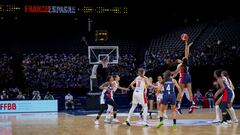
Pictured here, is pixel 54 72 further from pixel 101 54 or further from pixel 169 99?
pixel 169 99

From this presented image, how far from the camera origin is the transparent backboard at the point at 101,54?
96.4 feet

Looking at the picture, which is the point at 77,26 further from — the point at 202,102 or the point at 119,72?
the point at 202,102

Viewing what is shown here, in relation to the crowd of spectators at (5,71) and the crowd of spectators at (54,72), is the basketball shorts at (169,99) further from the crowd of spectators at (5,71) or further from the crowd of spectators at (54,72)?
the crowd of spectators at (5,71)

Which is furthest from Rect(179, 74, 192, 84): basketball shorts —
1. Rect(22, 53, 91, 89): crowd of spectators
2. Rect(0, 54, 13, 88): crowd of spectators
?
Rect(0, 54, 13, 88): crowd of spectators

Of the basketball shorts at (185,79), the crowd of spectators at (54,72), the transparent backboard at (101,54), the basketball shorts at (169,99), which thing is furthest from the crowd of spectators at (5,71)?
the basketball shorts at (169,99)

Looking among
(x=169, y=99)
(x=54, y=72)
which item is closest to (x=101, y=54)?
(x=54, y=72)

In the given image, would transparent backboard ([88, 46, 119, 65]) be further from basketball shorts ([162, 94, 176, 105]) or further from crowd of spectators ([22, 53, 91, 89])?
basketball shorts ([162, 94, 176, 105])

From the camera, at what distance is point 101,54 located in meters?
29.6

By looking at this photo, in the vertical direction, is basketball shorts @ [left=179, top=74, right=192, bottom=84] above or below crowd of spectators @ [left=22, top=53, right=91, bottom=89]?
below

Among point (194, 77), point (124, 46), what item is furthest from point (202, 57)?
point (124, 46)

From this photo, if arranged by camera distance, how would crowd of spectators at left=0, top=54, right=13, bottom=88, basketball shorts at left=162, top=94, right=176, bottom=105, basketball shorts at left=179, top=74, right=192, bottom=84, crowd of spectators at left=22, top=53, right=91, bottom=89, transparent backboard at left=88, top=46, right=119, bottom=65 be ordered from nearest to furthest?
basketball shorts at left=162, top=94, right=176, bottom=105 < basketball shorts at left=179, top=74, right=192, bottom=84 < transparent backboard at left=88, top=46, right=119, bottom=65 < crowd of spectators at left=0, top=54, right=13, bottom=88 < crowd of spectators at left=22, top=53, right=91, bottom=89

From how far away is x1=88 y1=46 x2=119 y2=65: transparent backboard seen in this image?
96.4 ft

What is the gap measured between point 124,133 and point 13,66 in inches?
861

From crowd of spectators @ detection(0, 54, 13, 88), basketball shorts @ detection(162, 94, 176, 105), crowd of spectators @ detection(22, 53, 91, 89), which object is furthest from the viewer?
crowd of spectators @ detection(22, 53, 91, 89)
